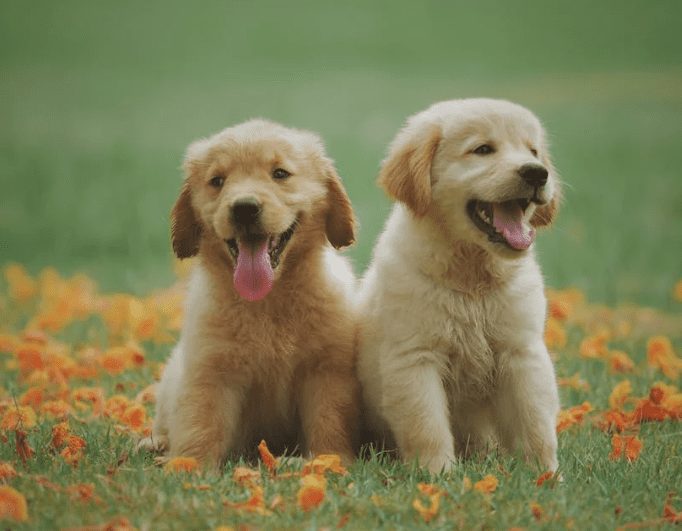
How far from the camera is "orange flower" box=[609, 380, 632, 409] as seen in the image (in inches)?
186

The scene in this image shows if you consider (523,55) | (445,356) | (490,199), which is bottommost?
(445,356)

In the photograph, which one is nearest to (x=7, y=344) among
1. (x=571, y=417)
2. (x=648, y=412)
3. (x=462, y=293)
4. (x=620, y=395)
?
(x=462, y=293)

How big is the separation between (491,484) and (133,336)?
3222mm

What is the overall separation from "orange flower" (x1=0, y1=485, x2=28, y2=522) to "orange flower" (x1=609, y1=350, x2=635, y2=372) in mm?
3328

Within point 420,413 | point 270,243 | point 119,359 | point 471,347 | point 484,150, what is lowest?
point 119,359

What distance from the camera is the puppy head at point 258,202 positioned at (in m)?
3.90

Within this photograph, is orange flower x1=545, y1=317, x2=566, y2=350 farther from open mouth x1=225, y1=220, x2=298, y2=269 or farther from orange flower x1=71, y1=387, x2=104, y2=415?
orange flower x1=71, y1=387, x2=104, y2=415

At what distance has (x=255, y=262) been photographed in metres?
3.95

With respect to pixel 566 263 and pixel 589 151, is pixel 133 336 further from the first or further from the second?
pixel 589 151

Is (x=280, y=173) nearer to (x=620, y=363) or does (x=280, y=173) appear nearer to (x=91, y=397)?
(x=91, y=397)

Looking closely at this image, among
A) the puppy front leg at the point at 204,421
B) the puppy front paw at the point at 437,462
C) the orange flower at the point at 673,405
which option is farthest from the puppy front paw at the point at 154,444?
the orange flower at the point at 673,405

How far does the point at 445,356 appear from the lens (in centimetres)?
387

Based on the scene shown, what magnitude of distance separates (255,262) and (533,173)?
108 centimetres

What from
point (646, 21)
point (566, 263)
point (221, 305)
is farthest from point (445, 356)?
point (646, 21)
